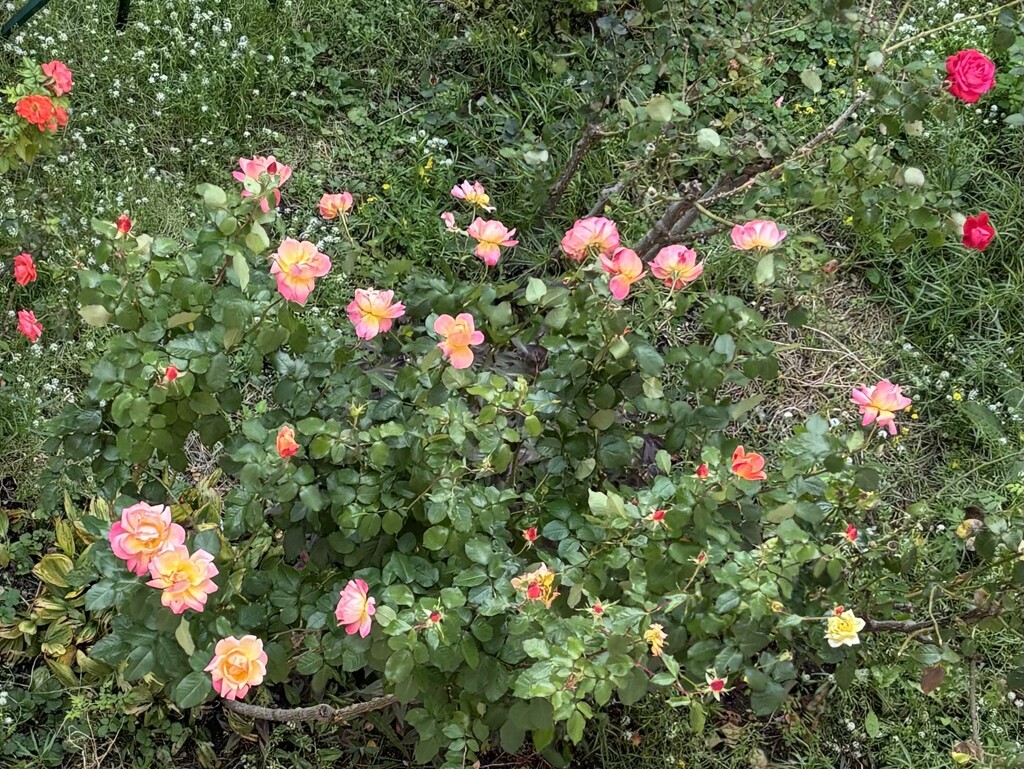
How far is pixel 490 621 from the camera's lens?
156 centimetres

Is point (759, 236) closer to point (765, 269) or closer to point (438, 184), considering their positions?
point (765, 269)

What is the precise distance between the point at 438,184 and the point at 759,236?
4.72ft

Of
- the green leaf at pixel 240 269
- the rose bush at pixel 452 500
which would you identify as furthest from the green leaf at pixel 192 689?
the green leaf at pixel 240 269

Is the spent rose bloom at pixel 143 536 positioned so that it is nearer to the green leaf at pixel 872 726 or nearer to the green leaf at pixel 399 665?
the green leaf at pixel 399 665

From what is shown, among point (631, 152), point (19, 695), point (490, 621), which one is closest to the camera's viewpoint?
point (490, 621)

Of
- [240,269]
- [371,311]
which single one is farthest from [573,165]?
[240,269]

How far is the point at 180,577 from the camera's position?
1303mm

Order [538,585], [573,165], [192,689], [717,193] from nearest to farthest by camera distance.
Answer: [538,585] < [192,689] < [717,193] < [573,165]

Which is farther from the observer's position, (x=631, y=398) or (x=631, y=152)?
(x=631, y=152)

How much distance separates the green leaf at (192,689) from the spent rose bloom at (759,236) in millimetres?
1168

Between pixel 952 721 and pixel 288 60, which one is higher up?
pixel 288 60

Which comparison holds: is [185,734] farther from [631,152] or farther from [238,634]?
[631,152]

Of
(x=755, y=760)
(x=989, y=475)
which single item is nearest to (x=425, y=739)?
(x=755, y=760)

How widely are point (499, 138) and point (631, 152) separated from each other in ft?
1.38
